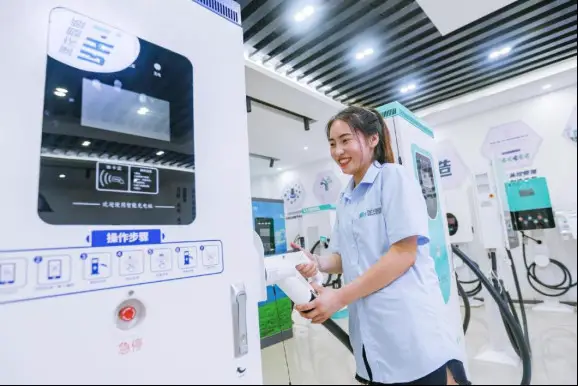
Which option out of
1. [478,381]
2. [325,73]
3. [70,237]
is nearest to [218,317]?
[70,237]

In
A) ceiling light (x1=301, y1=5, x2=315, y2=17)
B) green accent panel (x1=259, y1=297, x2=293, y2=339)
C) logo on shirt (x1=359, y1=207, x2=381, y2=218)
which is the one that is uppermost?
ceiling light (x1=301, y1=5, x2=315, y2=17)

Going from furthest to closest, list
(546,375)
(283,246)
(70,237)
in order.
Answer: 1. (283,246)
2. (546,375)
3. (70,237)

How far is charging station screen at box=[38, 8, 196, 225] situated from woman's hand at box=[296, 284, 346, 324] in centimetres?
51

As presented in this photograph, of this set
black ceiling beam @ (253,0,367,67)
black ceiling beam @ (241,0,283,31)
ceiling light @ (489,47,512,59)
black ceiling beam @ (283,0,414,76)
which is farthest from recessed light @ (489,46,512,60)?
black ceiling beam @ (241,0,283,31)

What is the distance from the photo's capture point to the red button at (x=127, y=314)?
0.56 metres

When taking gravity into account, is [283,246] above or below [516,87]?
below

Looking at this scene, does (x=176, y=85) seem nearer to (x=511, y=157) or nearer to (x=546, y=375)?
(x=546, y=375)

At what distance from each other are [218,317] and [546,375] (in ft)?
10.0

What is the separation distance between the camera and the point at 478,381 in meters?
2.60

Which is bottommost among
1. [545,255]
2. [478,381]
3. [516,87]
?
[478,381]

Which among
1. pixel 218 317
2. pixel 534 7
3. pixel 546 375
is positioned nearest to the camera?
pixel 218 317

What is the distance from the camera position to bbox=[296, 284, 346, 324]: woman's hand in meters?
1.00

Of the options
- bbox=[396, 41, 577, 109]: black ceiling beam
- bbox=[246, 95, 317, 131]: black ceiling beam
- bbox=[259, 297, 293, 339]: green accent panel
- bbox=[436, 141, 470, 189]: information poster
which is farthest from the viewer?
bbox=[436, 141, 470, 189]: information poster

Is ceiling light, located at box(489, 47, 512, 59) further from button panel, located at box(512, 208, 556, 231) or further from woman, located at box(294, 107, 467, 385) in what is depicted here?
woman, located at box(294, 107, 467, 385)
